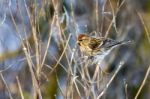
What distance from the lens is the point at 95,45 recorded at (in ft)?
18.6

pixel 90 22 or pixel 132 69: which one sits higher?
pixel 90 22

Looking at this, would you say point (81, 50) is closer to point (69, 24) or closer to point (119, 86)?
point (69, 24)

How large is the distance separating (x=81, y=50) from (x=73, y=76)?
104cm

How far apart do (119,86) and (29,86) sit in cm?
137

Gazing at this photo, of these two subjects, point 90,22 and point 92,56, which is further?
point 90,22

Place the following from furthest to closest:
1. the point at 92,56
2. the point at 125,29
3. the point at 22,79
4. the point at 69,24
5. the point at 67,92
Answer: the point at 125,29 < the point at 22,79 < the point at 69,24 < the point at 92,56 < the point at 67,92

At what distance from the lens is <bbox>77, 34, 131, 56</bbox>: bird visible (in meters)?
5.23

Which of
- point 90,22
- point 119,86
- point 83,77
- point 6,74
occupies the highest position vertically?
point 83,77

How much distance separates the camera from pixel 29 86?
25.3ft

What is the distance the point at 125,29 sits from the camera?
26.3 feet

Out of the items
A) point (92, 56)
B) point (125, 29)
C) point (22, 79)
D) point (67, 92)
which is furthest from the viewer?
point (125, 29)

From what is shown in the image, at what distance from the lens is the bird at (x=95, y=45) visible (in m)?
5.23

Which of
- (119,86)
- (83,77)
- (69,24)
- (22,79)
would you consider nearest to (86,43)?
(69,24)

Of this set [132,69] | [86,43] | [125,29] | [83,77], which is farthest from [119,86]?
[83,77]
